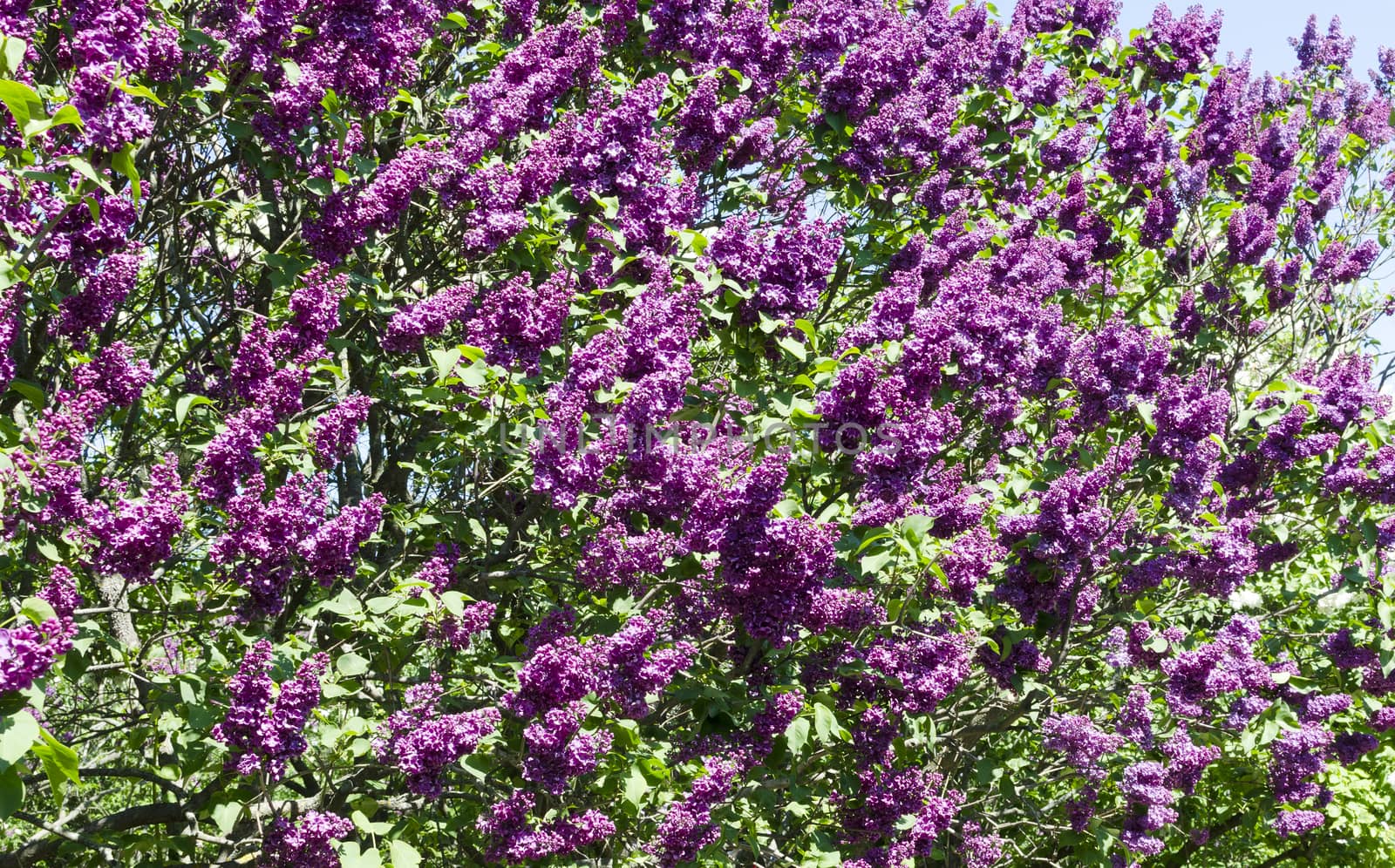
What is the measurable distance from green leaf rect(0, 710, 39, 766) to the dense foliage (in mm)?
194

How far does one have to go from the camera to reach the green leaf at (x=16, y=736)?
248 cm

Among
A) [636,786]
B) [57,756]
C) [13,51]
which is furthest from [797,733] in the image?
[13,51]

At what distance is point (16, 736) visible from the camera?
2.52m

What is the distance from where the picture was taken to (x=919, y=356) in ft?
15.9

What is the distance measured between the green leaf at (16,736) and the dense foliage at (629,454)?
19 cm

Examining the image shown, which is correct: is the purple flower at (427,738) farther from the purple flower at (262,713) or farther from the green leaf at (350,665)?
the purple flower at (262,713)

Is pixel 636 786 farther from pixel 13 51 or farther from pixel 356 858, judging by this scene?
pixel 13 51

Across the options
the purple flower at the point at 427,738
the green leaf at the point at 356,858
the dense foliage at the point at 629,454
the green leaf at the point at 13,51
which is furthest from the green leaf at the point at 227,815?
the green leaf at the point at 13,51

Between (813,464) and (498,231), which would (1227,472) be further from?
(498,231)

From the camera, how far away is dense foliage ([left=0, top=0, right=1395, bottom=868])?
419 cm

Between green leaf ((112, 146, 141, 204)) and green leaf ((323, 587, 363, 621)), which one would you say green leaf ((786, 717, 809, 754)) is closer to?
green leaf ((323, 587, 363, 621))

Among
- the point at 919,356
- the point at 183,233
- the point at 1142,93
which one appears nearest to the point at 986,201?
the point at 1142,93

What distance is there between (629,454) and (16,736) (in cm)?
236

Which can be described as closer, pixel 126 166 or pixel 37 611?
pixel 37 611
